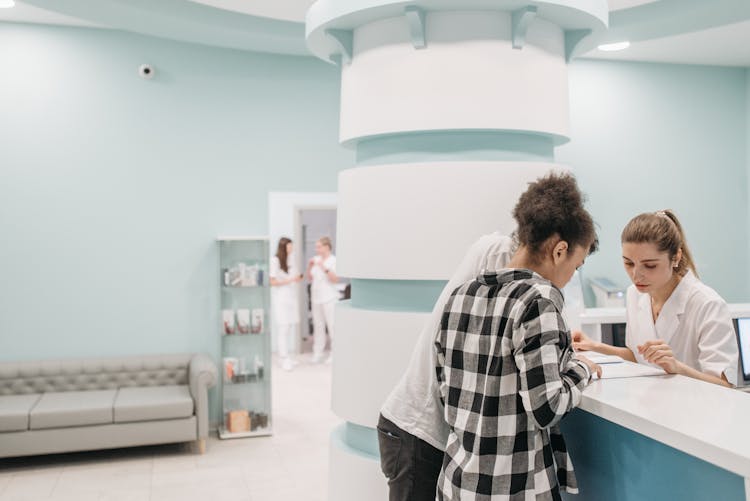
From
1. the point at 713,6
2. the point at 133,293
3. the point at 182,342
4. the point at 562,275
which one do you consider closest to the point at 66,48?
the point at 133,293

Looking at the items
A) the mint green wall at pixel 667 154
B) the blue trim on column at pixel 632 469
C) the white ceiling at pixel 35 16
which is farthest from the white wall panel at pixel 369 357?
the mint green wall at pixel 667 154

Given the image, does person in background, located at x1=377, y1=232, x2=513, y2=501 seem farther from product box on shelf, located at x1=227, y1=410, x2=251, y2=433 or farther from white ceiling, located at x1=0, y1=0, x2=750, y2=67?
product box on shelf, located at x1=227, y1=410, x2=251, y2=433

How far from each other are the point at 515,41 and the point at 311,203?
806 cm

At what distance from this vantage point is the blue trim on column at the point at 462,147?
133 inches

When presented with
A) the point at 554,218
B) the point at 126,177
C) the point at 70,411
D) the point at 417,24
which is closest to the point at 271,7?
the point at 126,177

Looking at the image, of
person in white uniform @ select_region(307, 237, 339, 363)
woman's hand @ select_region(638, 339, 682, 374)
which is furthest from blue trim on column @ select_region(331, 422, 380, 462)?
person in white uniform @ select_region(307, 237, 339, 363)

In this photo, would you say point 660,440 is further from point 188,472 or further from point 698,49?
point 698,49

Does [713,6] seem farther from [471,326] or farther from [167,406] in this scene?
[167,406]

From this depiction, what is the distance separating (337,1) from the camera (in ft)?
11.2

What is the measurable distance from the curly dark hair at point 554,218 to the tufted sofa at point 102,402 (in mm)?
4564

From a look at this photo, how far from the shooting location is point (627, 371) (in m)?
2.38

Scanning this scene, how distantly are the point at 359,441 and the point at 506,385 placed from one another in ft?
6.10

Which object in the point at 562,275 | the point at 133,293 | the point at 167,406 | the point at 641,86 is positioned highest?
the point at 641,86

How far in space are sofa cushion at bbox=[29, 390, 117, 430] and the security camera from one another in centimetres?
292
